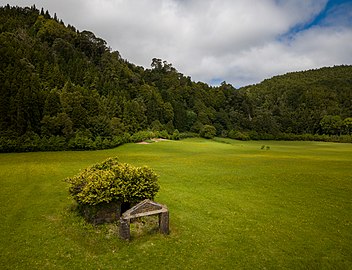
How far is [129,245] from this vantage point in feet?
45.9

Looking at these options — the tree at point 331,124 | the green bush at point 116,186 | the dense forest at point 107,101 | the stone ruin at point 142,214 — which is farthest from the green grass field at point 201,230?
the tree at point 331,124

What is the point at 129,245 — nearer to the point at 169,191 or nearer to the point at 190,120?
the point at 169,191

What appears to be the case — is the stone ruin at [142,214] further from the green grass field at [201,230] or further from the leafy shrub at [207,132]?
the leafy shrub at [207,132]

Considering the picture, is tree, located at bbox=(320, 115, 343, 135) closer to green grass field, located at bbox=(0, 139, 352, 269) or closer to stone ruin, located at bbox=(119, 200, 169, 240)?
green grass field, located at bbox=(0, 139, 352, 269)

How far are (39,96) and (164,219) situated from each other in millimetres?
58362

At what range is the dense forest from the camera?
Answer: 60.1 metres

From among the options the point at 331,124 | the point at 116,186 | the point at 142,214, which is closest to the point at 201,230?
the point at 142,214

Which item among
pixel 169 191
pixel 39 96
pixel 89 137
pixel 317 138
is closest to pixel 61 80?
pixel 39 96

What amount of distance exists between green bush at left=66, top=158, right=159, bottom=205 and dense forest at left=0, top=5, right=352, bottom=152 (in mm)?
45383

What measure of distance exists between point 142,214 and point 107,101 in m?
75.8

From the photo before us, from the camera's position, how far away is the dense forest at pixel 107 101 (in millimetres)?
60062

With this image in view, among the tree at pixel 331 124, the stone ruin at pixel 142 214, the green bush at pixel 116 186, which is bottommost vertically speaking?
the stone ruin at pixel 142 214

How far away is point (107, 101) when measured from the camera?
8588 cm

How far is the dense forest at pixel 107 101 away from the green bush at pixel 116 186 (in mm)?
45383
